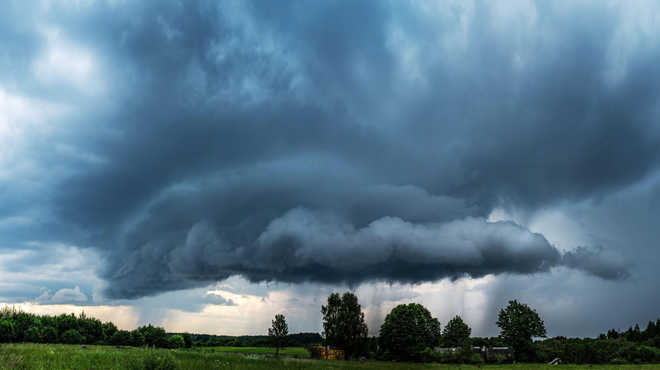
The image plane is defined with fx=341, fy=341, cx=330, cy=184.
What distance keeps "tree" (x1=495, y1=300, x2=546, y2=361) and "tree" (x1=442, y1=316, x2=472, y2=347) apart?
47.5 ft

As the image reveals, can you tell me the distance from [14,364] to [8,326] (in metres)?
81.1

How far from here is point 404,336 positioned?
9038 centimetres

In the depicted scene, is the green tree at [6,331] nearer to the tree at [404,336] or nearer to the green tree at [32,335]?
the green tree at [32,335]

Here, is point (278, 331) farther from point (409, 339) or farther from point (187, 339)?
point (187, 339)

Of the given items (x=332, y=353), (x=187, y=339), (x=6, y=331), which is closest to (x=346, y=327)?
(x=332, y=353)

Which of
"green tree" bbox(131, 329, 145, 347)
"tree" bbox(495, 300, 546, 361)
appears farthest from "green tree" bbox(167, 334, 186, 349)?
"tree" bbox(495, 300, 546, 361)

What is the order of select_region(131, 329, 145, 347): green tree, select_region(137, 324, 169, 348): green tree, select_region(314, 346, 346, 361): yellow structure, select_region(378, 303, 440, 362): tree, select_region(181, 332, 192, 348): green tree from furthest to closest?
select_region(181, 332, 192, 348): green tree
select_region(137, 324, 169, 348): green tree
select_region(131, 329, 145, 347): green tree
select_region(378, 303, 440, 362): tree
select_region(314, 346, 346, 361): yellow structure

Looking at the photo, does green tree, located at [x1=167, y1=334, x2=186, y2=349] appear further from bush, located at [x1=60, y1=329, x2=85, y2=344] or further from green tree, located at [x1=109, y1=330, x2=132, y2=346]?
bush, located at [x1=60, y1=329, x2=85, y2=344]

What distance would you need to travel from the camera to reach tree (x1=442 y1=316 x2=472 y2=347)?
328 ft

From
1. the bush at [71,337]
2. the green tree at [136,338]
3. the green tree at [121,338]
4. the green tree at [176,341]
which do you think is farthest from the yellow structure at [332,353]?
the green tree at [176,341]

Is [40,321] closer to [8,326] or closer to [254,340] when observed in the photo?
[8,326]

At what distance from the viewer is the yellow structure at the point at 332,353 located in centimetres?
7925

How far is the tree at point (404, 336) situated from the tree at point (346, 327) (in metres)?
12.2

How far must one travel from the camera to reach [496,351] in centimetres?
8738
